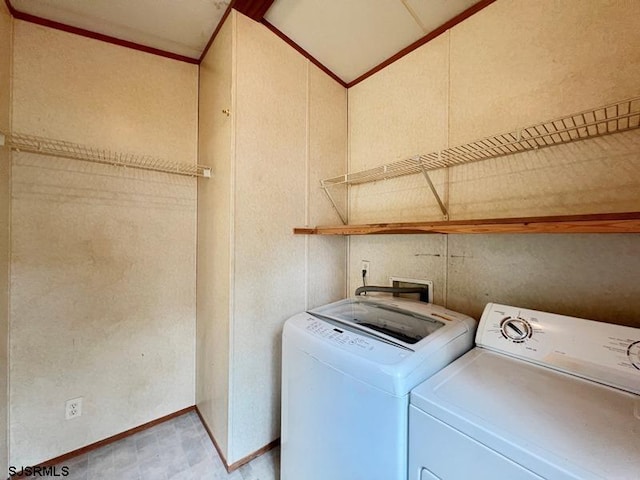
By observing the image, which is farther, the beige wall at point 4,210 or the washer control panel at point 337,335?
the beige wall at point 4,210

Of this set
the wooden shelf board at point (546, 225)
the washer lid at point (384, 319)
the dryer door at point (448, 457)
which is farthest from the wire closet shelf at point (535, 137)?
the dryer door at point (448, 457)

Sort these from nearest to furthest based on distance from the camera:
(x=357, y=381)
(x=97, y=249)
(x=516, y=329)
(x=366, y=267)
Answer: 1. (x=357, y=381)
2. (x=516, y=329)
3. (x=97, y=249)
4. (x=366, y=267)

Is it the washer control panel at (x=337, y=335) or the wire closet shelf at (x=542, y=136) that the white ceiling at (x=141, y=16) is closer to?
the wire closet shelf at (x=542, y=136)

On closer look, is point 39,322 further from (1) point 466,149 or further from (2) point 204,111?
(1) point 466,149

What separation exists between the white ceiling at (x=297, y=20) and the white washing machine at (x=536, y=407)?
1645mm

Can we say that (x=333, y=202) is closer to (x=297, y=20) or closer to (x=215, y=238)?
(x=215, y=238)

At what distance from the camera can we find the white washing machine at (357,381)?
825 millimetres

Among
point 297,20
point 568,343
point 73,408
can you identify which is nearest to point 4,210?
point 73,408

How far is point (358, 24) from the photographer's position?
1.52 m

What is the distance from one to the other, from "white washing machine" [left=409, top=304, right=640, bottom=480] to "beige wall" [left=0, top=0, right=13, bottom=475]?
6.59 ft

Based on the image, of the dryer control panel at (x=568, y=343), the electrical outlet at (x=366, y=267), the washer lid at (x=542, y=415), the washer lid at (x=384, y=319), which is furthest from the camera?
the electrical outlet at (x=366, y=267)

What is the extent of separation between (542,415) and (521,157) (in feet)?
3.52

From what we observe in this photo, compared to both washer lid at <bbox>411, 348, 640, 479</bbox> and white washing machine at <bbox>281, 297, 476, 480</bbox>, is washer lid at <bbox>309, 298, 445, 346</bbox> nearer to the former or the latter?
white washing machine at <bbox>281, 297, 476, 480</bbox>

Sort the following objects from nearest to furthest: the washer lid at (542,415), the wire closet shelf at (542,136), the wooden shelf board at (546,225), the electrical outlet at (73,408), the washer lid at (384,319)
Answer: the washer lid at (542,415) → the wooden shelf board at (546,225) → the wire closet shelf at (542,136) → the washer lid at (384,319) → the electrical outlet at (73,408)
